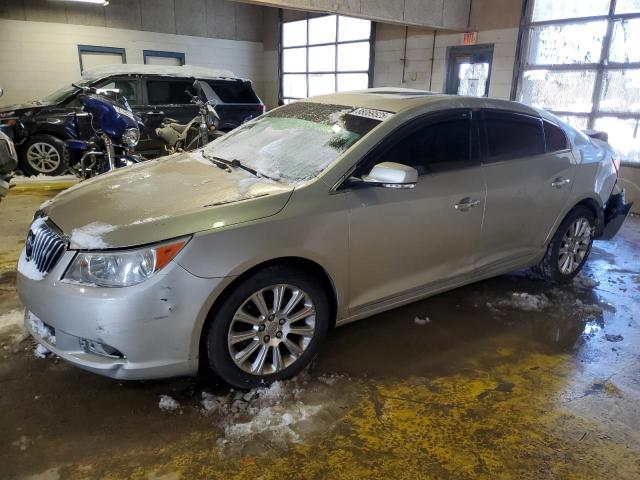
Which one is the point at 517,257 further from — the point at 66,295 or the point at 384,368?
the point at 66,295

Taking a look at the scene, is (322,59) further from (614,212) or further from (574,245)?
(574,245)

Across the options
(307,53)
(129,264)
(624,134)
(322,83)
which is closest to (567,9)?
(624,134)

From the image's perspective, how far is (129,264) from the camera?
2.16 metres

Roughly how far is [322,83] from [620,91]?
806 centimetres

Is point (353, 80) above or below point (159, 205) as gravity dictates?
above

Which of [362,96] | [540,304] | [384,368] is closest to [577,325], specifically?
[540,304]

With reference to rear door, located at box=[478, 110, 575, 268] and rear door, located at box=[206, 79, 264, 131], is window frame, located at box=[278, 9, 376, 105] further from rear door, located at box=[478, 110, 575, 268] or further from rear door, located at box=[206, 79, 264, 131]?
rear door, located at box=[478, 110, 575, 268]

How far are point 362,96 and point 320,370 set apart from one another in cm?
188

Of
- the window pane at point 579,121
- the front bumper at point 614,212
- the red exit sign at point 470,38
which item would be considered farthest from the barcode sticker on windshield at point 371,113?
the red exit sign at point 470,38

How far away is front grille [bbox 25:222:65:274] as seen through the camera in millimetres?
2330

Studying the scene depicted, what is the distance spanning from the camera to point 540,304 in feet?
12.6

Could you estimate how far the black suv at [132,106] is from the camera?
7.64 m

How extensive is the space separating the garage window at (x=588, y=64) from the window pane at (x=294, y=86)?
7.23 meters

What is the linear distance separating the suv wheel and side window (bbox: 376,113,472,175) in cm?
688
